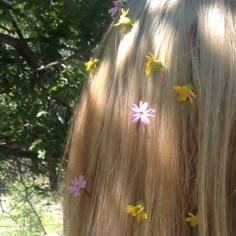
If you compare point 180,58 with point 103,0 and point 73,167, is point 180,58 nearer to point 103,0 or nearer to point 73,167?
point 73,167

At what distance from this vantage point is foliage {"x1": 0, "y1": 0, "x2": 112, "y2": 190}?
2.01 metres

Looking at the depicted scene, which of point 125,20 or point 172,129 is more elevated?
point 125,20

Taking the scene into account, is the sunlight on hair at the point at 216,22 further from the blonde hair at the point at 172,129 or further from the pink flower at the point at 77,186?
the pink flower at the point at 77,186

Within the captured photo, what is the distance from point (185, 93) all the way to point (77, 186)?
0.23 metres

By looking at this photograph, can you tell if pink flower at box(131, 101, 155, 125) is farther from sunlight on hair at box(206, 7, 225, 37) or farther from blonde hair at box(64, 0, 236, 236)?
sunlight on hair at box(206, 7, 225, 37)

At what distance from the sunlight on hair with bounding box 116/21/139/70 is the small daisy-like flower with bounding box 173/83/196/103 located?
11cm

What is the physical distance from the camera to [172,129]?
0.80 metres

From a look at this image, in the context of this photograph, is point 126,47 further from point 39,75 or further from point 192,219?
point 39,75

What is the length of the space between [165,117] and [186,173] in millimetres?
78

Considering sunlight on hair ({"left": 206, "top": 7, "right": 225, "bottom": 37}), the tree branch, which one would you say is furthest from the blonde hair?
the tree branch

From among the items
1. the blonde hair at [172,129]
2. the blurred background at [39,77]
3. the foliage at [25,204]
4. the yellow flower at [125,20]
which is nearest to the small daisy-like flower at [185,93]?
the blonde hair at [172,129]

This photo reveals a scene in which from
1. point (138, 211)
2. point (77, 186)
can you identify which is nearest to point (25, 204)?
point (77, 186)

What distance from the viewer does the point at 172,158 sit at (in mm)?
793

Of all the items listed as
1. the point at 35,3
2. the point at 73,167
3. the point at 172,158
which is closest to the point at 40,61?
the point at 35,3
